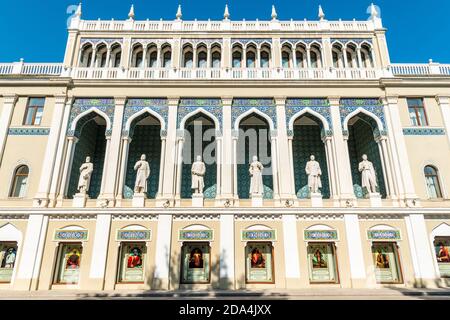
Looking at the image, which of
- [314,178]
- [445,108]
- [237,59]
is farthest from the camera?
[237,59]

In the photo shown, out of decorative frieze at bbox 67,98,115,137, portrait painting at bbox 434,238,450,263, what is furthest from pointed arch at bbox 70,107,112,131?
portrait painting at bbox 434,238,450,263

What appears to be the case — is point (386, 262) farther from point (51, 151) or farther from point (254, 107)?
point (51, 151)

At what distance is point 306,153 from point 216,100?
6.36 metres

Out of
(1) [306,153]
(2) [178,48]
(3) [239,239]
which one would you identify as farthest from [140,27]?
(3) [239,239]

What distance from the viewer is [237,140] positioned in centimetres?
1825

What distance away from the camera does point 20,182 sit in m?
17.5

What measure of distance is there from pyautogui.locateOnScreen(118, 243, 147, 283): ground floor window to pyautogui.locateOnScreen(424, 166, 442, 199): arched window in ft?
48.4

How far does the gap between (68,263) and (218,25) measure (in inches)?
635

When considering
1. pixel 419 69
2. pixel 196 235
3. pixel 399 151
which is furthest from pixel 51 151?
pixel 419 69

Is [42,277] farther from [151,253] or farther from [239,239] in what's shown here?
[239,239]

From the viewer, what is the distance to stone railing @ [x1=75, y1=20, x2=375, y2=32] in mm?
21000

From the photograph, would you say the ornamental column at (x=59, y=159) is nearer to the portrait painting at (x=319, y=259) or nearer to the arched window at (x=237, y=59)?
the arched window at (x=237, y=59)

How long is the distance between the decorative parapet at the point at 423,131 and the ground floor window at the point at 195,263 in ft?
40.3

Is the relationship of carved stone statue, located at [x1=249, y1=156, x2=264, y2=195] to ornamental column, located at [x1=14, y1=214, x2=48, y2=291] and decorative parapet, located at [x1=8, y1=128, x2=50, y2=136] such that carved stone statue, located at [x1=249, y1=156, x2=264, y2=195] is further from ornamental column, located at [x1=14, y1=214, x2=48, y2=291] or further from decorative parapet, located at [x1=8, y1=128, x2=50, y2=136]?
decorative parapet, located at [x1=8, y1=128, x2=50, y2=136]
